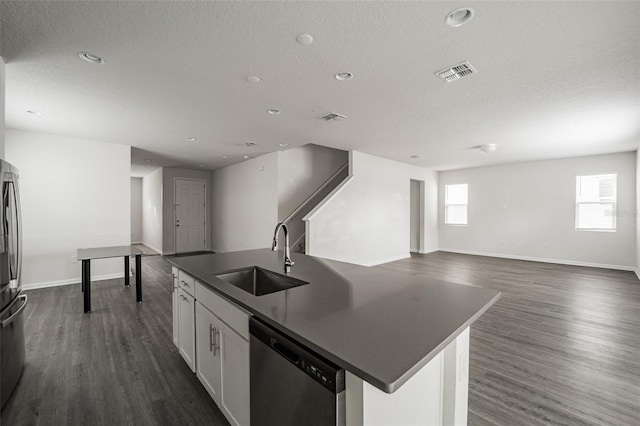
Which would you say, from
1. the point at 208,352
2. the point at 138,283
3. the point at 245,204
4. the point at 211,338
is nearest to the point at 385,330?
the point at 211,338

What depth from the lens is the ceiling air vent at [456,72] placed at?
245cm

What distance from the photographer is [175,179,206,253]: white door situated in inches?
331

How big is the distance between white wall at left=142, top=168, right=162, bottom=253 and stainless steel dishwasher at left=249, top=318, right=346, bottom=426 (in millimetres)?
8276

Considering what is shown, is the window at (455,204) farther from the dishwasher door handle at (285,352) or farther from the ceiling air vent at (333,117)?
the dishwasher door handle at (285,352)

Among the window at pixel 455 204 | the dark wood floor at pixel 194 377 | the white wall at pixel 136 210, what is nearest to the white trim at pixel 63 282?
the dark wood floor at pixel 194 377

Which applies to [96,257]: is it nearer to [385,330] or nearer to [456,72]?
[385,330]

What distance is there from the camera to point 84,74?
8.52 feet

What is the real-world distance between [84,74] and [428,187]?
27.4 feet

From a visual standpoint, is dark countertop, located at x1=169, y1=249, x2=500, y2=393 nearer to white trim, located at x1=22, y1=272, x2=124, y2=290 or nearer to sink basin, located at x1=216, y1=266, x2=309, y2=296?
sink basin, located at x1=216, y1=266, x2=309, y2=296

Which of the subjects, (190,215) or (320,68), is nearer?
(320,68)

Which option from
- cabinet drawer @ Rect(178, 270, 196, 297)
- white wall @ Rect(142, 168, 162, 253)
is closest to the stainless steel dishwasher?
cabinet drawer @ Rect(178, 270, 196, 297)

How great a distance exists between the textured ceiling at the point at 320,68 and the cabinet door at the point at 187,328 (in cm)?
199

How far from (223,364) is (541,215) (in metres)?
8.39

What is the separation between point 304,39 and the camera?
6.79 ft
